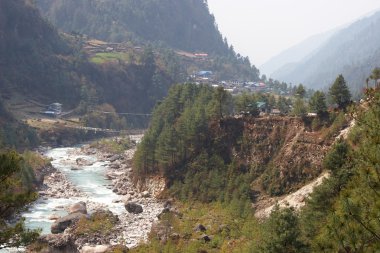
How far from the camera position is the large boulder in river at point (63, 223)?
65.5 meters

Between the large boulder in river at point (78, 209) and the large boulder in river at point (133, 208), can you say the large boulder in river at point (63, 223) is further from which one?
the large boulder in river at point (133, 208)

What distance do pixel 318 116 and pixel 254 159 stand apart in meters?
14.0

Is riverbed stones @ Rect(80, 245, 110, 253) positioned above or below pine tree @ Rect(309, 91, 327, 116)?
below

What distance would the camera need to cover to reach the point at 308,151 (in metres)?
68.7

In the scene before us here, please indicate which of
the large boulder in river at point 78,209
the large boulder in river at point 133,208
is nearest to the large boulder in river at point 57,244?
the large boulder in river at point 78,209

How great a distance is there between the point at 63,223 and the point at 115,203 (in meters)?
18.1

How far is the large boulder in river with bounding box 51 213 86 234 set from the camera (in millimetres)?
65525

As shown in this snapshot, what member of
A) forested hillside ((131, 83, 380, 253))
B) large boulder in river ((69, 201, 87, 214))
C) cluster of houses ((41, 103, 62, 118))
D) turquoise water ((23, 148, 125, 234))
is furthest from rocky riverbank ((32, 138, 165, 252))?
cluster of houses ((41, 103, 62, 118))

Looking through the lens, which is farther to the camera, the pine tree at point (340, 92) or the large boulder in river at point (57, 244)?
the pine tree at point (340, 92)

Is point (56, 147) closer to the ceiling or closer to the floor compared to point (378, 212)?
closer to the floor

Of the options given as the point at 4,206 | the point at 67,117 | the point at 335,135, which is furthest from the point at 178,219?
the point at 67,117

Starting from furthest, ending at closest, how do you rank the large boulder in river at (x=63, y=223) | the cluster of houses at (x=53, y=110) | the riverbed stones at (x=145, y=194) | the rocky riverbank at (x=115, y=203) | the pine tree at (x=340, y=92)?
the cluster of houses at (x=53, y=110) → the riverbed stones at (x=145, y=194) → the pine tree at (x=340, y=92) → the large boulder in river at (x=63, y=223) → the rocky riverbank at (x=115, y=203)

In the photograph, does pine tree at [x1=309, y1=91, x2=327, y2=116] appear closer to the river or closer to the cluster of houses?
the river

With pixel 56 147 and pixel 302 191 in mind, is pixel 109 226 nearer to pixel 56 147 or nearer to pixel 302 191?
pixel 302 191
